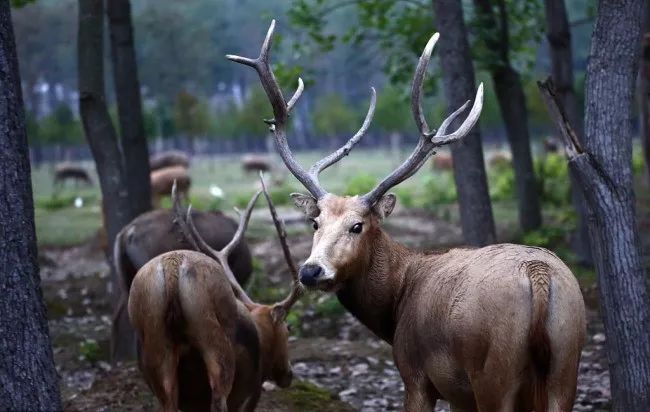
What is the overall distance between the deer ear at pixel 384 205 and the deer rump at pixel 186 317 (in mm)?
Answer: 1251

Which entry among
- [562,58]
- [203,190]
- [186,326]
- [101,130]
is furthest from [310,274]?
[203,190]

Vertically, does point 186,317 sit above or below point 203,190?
above

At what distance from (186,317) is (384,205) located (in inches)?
62.8

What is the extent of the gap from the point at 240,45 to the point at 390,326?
6454 centimetres

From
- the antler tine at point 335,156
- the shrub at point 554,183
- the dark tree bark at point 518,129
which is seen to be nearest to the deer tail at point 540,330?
the antler tine at point 335,156

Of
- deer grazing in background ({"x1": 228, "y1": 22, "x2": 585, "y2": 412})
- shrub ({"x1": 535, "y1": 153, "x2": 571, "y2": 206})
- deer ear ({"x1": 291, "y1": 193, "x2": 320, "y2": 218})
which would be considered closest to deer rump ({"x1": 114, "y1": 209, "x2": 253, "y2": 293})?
deer ear ({"x1": 291, "y1": 193, "x2": 320, "y2": 218})

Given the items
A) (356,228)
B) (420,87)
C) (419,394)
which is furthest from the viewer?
(420,87)

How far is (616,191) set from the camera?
26.2ft

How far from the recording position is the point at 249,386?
28.5ft

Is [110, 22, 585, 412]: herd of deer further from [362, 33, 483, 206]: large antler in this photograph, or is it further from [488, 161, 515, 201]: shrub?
[488, 161, 515, 201]: shrub

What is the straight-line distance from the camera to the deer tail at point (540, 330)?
6.15 metres

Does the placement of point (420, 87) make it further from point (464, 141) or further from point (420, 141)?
point (464, 141)

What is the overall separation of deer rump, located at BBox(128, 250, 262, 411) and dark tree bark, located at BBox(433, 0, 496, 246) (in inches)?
140

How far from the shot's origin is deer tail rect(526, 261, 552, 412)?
615cm
